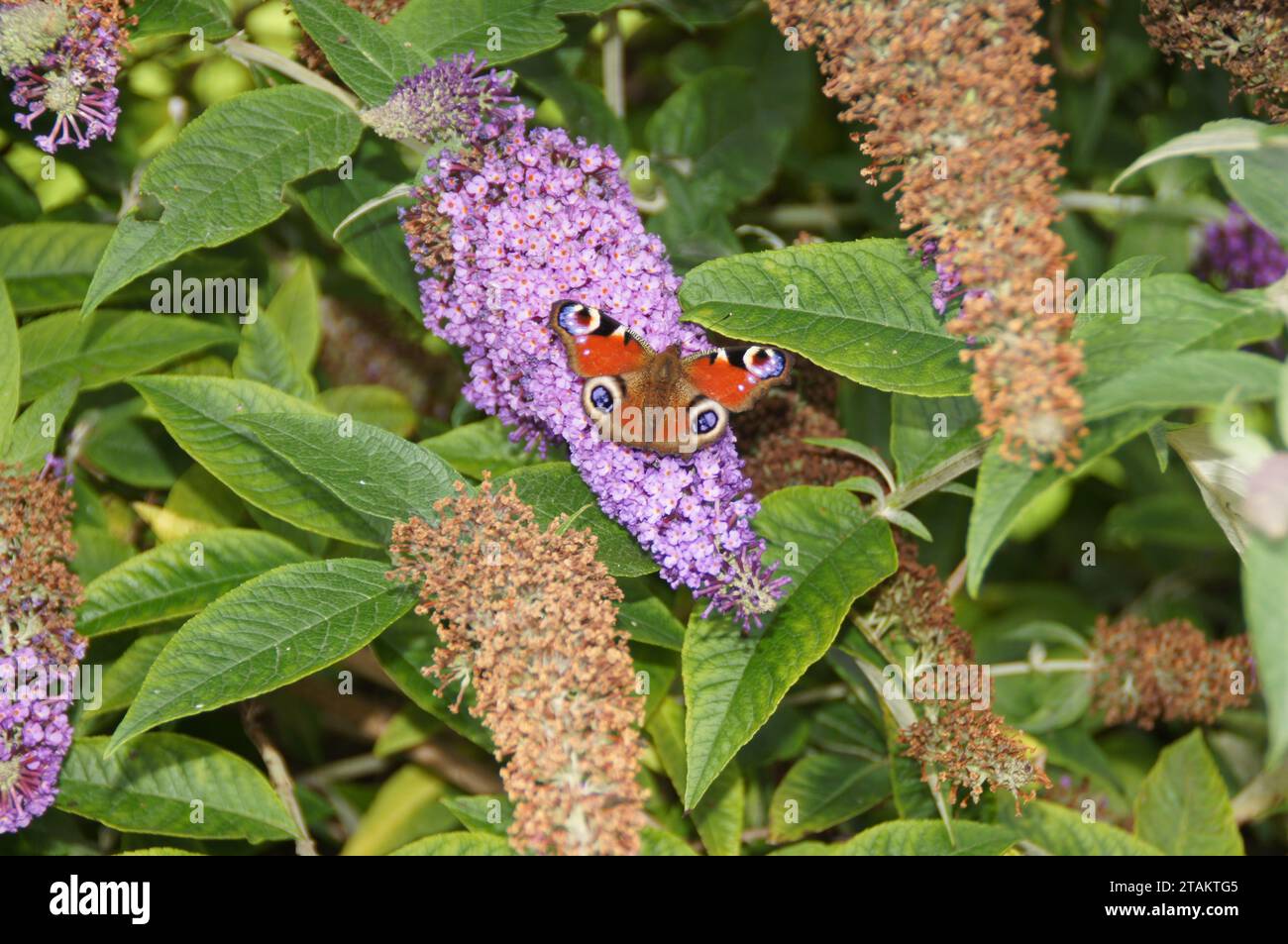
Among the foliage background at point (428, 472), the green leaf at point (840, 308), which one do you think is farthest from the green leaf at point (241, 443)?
the green leaf at point (840, 308)

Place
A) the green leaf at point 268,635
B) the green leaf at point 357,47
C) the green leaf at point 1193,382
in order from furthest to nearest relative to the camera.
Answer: the green leaf at point 357,47
the green leaf at point 268,635
the green leaf at point 1193,382

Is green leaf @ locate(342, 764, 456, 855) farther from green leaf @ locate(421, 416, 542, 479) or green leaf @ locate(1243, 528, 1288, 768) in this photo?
green leaf @ locate(1243, 528, 1288, 768)

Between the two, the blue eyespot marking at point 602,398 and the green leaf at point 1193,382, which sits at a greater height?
the blue eyespot marking at point 602,398

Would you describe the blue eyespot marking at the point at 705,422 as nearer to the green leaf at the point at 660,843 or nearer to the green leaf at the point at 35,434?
the green leaf at the point at 660,843

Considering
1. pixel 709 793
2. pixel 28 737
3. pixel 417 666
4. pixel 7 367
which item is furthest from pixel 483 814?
pixel 7 367
